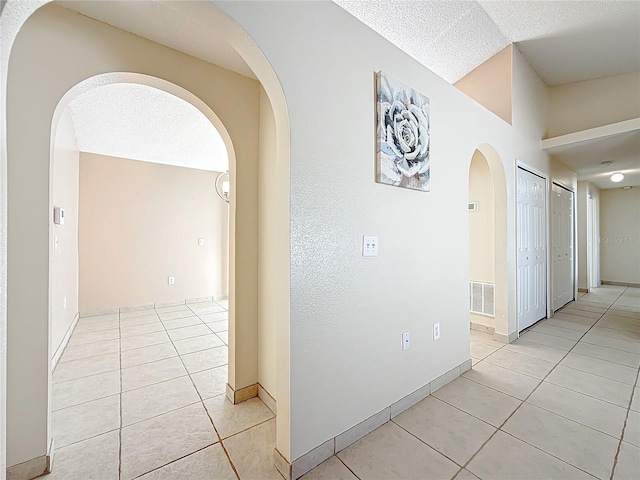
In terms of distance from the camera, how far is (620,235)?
6492 mm

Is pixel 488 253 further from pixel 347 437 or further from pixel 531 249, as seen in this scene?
pixel 347 437

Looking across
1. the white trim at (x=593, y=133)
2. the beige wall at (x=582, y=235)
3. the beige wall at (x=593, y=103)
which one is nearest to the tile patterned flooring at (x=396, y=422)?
the white trim at (x=593, y=133)

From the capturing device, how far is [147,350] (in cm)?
283

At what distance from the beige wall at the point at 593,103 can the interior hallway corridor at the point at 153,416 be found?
5.03 meters

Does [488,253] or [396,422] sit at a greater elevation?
[488,253]

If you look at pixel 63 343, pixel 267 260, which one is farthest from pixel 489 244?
pixel 63 343

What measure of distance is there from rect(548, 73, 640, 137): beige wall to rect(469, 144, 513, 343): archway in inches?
67.2

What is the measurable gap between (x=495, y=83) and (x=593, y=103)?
1.64 meters

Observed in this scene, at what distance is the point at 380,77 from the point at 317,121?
0.60 meters

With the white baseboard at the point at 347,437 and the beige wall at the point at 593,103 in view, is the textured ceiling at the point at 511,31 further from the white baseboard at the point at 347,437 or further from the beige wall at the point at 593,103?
the white baseboard at the point at 347,437

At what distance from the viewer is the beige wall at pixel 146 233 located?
4.00 meters

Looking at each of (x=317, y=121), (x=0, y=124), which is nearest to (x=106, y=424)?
(x=0, y=124)

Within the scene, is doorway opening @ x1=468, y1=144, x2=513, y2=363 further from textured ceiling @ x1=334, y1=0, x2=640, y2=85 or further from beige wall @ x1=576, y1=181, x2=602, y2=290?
beige wall @ x1=576, y1=181, x2=602, y2=290

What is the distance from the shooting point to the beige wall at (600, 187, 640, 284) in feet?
20.7
